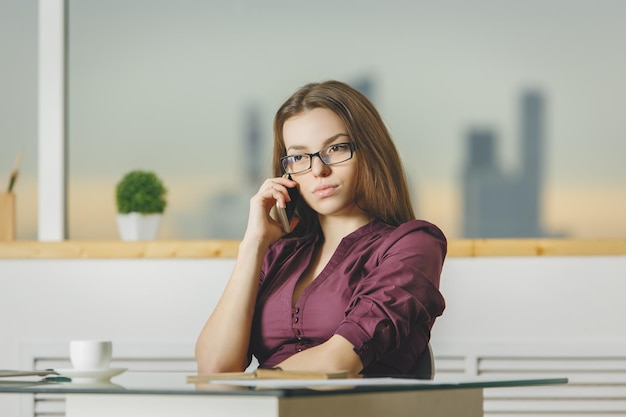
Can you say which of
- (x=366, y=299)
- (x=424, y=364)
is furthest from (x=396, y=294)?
(x=424, y=364)

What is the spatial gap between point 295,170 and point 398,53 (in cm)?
154

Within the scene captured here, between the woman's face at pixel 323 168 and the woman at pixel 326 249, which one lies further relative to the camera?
the woman's face at pixel 323 168

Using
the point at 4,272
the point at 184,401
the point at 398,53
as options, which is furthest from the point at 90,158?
A: the point at 184,401

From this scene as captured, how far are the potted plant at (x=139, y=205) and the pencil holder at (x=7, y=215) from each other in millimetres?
371

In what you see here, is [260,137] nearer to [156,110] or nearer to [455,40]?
[156,110]

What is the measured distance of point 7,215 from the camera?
11.6 ft

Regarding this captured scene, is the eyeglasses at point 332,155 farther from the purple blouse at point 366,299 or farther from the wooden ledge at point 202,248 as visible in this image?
the wooden ledge at point 202,248

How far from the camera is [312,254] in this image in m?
2.21

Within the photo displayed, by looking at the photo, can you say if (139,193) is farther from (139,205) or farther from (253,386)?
(253,386)

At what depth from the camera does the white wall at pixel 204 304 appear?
320 cm

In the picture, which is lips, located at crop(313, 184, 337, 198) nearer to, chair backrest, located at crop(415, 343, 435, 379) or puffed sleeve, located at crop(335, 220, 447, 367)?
puffed sleeve, located at crop(335, 220, 447, 367)

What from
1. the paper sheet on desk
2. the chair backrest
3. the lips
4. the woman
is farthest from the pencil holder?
the paper sheet on desk

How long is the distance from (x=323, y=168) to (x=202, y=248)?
4.34 feet

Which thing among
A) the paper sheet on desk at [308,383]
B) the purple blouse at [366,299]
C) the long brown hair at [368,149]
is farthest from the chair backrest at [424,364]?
the paper sheet on desk at [308,383]
